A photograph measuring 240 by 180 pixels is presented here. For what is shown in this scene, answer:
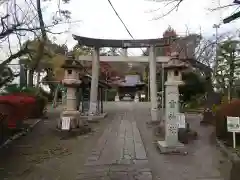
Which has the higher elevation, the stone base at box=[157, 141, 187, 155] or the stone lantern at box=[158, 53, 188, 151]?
the stone lantern at box=[158, 53, 188, 151]

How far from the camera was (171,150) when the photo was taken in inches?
440

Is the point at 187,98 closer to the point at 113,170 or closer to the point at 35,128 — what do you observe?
the point at 35,128

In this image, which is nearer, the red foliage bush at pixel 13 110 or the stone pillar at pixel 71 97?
the red foliage bush at pixel 13 110

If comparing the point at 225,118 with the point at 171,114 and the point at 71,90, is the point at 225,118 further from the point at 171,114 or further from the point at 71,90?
the point at 71,90

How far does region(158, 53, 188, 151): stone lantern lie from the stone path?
963 mm

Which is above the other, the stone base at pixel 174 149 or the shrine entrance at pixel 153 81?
the shrine entrance at pixel 153 81

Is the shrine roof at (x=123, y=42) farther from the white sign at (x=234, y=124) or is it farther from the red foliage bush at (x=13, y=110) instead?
the white sign at (x=234, y=124)

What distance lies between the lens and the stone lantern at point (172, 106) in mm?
11383

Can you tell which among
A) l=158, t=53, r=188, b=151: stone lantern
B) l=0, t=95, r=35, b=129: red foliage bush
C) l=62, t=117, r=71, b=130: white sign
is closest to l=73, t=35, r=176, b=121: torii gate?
l=62, t=117, r=71, b=130: white sign

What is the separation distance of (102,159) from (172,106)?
3.18 meters

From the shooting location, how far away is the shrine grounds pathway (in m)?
8.56

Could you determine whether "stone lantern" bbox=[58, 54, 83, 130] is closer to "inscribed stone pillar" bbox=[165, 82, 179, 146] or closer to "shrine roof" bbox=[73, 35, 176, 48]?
"shrine roof" bbox=[73, 35, 176, 48]

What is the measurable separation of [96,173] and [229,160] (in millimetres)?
4289

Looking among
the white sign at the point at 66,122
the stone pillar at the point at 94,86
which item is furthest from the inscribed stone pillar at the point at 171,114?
the stone pillar at the point at 94,86
